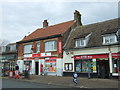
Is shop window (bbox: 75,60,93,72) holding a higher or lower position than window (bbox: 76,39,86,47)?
lower

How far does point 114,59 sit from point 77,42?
19.5ft

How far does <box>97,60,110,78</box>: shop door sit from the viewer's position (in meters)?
19.9

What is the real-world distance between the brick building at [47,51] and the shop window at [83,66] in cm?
280

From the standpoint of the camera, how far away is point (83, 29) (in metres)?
24.8

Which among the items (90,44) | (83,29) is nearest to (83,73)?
(90,44)

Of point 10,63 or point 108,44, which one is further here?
point 10,63

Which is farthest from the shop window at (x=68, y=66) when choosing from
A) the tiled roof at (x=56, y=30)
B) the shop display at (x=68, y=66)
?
the tiled roof at (x=56, y=30)

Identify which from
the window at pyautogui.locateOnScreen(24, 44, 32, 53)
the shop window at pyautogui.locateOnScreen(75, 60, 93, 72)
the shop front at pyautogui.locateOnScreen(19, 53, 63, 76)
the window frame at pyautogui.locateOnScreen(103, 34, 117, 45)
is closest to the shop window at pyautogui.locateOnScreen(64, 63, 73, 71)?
the shop window at pyautogui.locateOnScreen(75, 60, 93, 72)

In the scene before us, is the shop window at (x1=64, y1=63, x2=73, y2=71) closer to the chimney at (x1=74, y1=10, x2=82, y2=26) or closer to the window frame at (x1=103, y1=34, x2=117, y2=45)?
the window frame at (x1=103, y1=34, x2=117, y2=45)

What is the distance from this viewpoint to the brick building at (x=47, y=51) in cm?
2445

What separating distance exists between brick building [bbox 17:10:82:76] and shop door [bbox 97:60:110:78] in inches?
238

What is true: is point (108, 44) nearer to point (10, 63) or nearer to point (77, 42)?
point (77, 42)

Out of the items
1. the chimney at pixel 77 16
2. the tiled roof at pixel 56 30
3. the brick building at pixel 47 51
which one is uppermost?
the chimney at pixel 77 16

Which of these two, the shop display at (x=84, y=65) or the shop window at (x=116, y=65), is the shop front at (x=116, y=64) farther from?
the shop display at (x=84, y=65)
